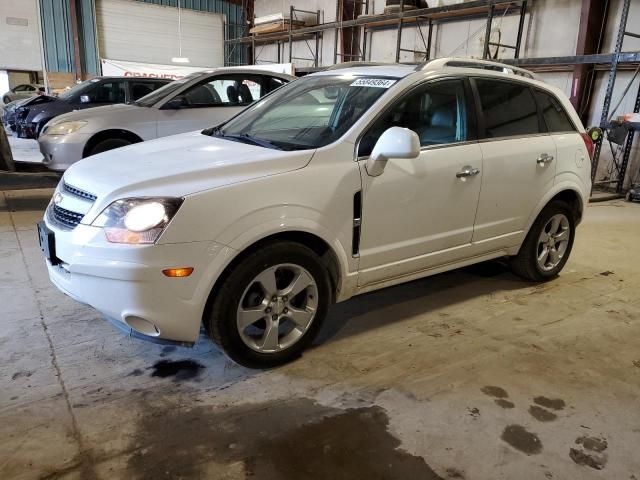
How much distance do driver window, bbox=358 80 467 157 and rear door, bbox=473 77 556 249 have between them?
0.65ft

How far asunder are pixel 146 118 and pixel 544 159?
4.66 metres

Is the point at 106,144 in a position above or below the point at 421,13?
below

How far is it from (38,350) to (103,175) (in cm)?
111

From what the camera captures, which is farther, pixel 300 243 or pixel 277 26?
pixel 277 26

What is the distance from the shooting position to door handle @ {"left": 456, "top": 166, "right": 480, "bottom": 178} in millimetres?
3232

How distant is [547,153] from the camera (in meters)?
3.77

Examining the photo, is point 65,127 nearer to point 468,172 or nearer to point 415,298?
point 415,298

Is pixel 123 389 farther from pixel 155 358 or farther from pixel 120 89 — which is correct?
pixel 120 89

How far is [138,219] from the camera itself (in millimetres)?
2299

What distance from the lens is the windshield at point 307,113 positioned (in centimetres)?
295

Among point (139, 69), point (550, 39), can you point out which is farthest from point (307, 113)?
point (139, 69)

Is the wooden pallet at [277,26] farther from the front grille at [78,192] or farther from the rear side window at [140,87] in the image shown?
the front grille at [78,192]

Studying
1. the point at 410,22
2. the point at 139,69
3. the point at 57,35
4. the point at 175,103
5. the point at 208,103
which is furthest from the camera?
the point at 139,69

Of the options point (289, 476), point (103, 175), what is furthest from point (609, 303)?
point (103, 175)
